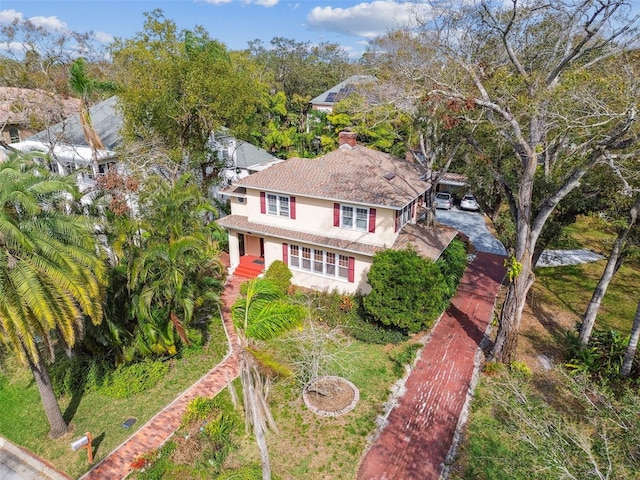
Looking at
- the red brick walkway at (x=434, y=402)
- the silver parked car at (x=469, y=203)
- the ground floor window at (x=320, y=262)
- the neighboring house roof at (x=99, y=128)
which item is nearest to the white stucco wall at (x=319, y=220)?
the ground floor window at (x=320, y=262)

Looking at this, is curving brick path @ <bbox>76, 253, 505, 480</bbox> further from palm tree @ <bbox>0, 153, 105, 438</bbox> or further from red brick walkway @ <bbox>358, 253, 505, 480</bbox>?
palm tree @ <bbox>0, 153, 105, 438</bbox>

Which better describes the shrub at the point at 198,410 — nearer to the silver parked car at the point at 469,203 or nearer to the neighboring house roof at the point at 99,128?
the neighboring house roof at the point at 99,128

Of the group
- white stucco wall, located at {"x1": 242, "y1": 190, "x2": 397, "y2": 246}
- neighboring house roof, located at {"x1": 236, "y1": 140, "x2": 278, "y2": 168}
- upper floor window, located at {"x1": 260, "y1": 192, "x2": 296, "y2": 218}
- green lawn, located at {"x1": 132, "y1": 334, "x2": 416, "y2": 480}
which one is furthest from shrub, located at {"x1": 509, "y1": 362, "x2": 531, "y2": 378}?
neighboring house roof, located at {"x1": 236, "y1": 140, "x2": 278, "y2": 168}

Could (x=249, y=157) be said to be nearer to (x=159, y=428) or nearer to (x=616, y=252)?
(x=159, y=428)

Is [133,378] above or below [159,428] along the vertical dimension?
above

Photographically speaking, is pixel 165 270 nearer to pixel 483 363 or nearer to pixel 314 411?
pixel 314 411

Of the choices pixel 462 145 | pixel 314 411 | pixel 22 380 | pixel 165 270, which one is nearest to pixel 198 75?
pixel 165 270

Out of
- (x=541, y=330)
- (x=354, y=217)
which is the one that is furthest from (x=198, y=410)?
(x=541, y=330)

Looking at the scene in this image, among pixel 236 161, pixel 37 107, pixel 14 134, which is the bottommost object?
pixel 236 161
